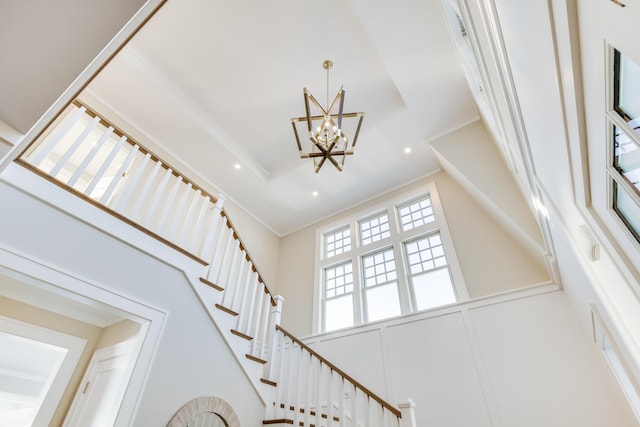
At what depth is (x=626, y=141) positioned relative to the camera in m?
1.16

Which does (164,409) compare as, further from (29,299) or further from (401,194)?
(401,194)

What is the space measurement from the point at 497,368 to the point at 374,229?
3.37m

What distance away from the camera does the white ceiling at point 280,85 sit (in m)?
4.46

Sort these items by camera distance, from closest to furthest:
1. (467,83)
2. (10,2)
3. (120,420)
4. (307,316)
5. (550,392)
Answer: (10,2) → (120,420) → (550,392) → (467,83) → (307,316)

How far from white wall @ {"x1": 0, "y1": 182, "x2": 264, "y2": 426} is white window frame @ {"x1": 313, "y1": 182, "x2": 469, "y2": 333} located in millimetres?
2877

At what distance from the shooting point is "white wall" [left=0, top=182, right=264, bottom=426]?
2.34m

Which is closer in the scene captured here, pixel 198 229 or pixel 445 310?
pixel 198 229

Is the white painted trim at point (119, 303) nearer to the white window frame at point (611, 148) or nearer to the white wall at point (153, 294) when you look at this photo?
the white wall at point (153, 294)

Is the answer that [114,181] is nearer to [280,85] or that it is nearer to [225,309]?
[225,309]

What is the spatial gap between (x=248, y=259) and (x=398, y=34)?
3.75 meters

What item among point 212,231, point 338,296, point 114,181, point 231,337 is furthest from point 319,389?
point 114,181

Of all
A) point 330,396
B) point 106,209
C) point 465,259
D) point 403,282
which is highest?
point 465,259

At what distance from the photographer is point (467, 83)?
495cm

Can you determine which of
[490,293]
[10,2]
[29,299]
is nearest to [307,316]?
[490,293]
